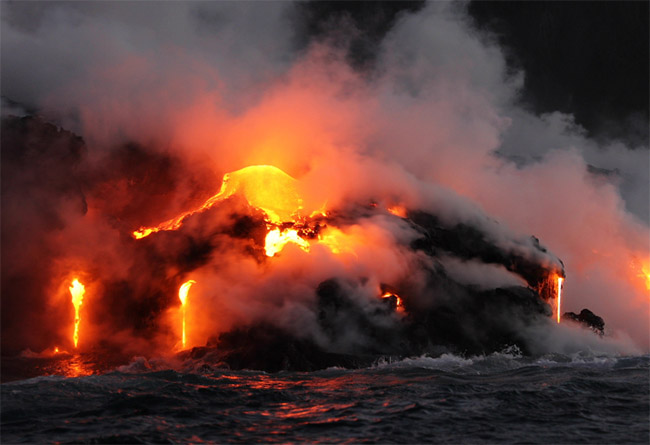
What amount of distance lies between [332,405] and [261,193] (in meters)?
16.1

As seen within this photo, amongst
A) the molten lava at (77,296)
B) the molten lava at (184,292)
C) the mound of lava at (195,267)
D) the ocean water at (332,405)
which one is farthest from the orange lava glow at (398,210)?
the molten lava at (77,296)

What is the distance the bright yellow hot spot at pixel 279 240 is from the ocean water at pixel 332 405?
290 inches

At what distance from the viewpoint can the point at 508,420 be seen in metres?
21.8

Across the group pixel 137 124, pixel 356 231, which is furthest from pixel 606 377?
pixel 137 124

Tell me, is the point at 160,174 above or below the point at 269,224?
above

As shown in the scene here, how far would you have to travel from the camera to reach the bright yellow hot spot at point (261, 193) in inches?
1452

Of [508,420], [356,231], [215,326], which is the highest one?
[356,231]

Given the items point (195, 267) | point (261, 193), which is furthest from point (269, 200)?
point (195, 267)

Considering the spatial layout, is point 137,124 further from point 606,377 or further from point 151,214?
point 606,377

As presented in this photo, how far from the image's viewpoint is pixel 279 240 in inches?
1420

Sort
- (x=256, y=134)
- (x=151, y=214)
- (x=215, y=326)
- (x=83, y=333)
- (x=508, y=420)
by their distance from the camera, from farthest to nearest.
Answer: (x=256, y=134) → (x=151, y=214) → (x=83, y=333) → (x=215, y=326) → (x=508, y=420)

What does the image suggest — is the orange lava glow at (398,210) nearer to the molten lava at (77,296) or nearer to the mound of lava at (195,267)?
the mound of lava at (195,267)

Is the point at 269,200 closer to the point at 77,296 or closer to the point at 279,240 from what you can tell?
the point at 279,240

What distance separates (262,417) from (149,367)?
870 cm
